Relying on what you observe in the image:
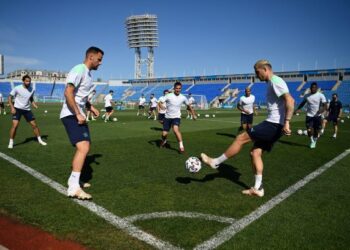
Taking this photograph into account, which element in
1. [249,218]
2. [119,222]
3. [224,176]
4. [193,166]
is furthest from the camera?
[224,176]

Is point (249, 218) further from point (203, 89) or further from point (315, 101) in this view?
point (203, 89)

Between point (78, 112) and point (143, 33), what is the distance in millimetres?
92308

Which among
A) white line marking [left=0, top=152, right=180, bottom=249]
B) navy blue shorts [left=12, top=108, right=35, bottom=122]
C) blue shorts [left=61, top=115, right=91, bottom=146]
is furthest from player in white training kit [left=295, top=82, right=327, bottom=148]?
navy blue shorts [left=12, top=108, right=35, bottom=122]

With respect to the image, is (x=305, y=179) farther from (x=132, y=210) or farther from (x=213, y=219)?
(x=132, y=210)

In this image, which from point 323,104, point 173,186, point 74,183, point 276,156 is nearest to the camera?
point 74,183

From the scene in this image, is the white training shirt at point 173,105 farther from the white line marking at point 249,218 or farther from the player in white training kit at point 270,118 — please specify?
the player in white training kit at point 270,118

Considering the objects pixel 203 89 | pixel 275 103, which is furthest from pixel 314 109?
pixel 203 89

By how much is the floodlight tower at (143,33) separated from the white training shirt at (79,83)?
9102cm

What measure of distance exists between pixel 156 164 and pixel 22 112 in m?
5.12

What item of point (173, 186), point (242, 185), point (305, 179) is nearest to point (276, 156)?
point (305, 179)

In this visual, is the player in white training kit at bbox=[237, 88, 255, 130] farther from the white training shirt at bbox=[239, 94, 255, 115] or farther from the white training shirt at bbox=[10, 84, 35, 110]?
the white training shirt at bbox=[10, 84, 35, 110]

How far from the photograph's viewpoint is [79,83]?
16.4ft

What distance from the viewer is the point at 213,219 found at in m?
4.22

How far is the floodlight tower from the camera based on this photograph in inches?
3607
